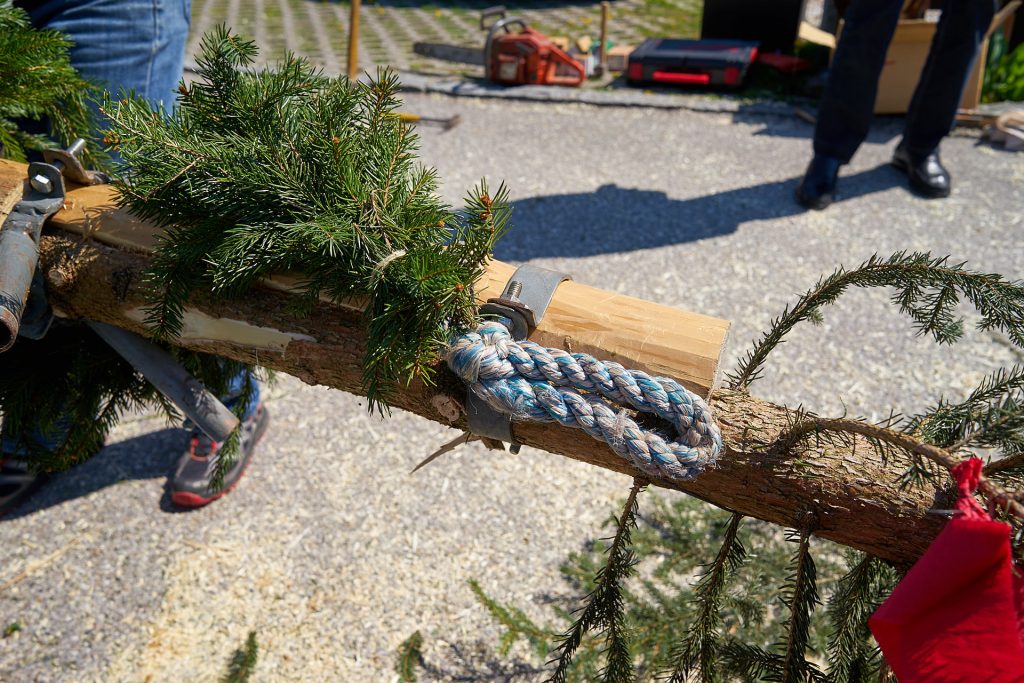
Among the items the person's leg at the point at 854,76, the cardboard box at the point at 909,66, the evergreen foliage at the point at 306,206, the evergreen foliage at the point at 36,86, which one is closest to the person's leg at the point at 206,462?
the evergreen foliage at the point at 36,86

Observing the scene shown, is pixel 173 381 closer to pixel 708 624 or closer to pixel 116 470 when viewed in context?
pixel 708 624

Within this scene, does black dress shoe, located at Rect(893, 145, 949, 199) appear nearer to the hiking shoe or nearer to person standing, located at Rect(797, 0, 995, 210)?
person standing, located at Rect(797, 0, 995, 210)

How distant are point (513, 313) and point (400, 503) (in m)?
1.51

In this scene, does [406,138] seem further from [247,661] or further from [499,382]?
[247,661]

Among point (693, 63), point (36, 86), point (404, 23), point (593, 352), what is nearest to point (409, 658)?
point (593, 352)

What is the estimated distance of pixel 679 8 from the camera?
8.77 metres

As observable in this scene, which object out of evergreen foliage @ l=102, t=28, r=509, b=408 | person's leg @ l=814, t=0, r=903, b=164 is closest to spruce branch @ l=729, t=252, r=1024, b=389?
evergreen foliage @ l=102, t=28, r=509, b=408

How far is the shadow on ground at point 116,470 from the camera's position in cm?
247

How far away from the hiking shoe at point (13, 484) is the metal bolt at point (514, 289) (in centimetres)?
199

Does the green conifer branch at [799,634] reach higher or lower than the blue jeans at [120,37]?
lower

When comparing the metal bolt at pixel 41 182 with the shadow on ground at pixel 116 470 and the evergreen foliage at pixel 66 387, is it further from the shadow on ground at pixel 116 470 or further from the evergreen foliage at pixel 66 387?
the shadow on ground at pixel 116 470

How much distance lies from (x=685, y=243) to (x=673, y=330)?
3.01 metres

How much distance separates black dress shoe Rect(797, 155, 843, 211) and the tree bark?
3486 mm

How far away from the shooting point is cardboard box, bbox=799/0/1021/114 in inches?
195
